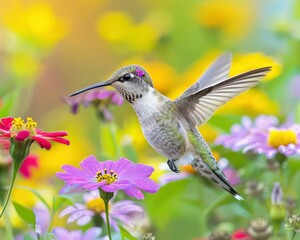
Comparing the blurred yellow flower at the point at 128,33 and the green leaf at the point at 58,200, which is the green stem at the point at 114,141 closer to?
the green leaf at the point at 58,200

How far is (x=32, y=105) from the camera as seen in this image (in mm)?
2916

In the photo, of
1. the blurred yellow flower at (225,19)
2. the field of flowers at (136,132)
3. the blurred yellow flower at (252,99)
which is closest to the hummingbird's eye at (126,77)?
the field of flowers at (136,132)

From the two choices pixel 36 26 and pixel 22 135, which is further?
pixel 36 26

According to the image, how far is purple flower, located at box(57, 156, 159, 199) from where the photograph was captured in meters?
0.92

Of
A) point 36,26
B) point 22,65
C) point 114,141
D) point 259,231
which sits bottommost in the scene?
point 259,231

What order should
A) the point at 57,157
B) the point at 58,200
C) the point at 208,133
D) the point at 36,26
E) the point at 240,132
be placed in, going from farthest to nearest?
1. the point at 36,26
2. the point at 57,157
3. the point at 208,133
4. the point at 240,132
5. the point at 58,200

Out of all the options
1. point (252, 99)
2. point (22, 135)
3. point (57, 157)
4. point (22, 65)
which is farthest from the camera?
point (22, 65)

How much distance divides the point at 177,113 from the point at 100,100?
0.23m

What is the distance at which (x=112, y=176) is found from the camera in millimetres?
953

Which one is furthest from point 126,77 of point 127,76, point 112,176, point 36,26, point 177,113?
point 36,26

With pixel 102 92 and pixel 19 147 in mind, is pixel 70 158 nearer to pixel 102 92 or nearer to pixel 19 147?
pixel 102 92

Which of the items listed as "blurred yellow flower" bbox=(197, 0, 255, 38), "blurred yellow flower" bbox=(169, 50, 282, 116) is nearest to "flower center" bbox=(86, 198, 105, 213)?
"blurred yellow flower" bbox=(169, 50, 282, 116)

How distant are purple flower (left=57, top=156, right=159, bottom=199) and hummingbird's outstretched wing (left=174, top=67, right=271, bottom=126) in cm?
20

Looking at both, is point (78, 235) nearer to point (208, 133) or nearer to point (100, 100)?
point (100, 100)
